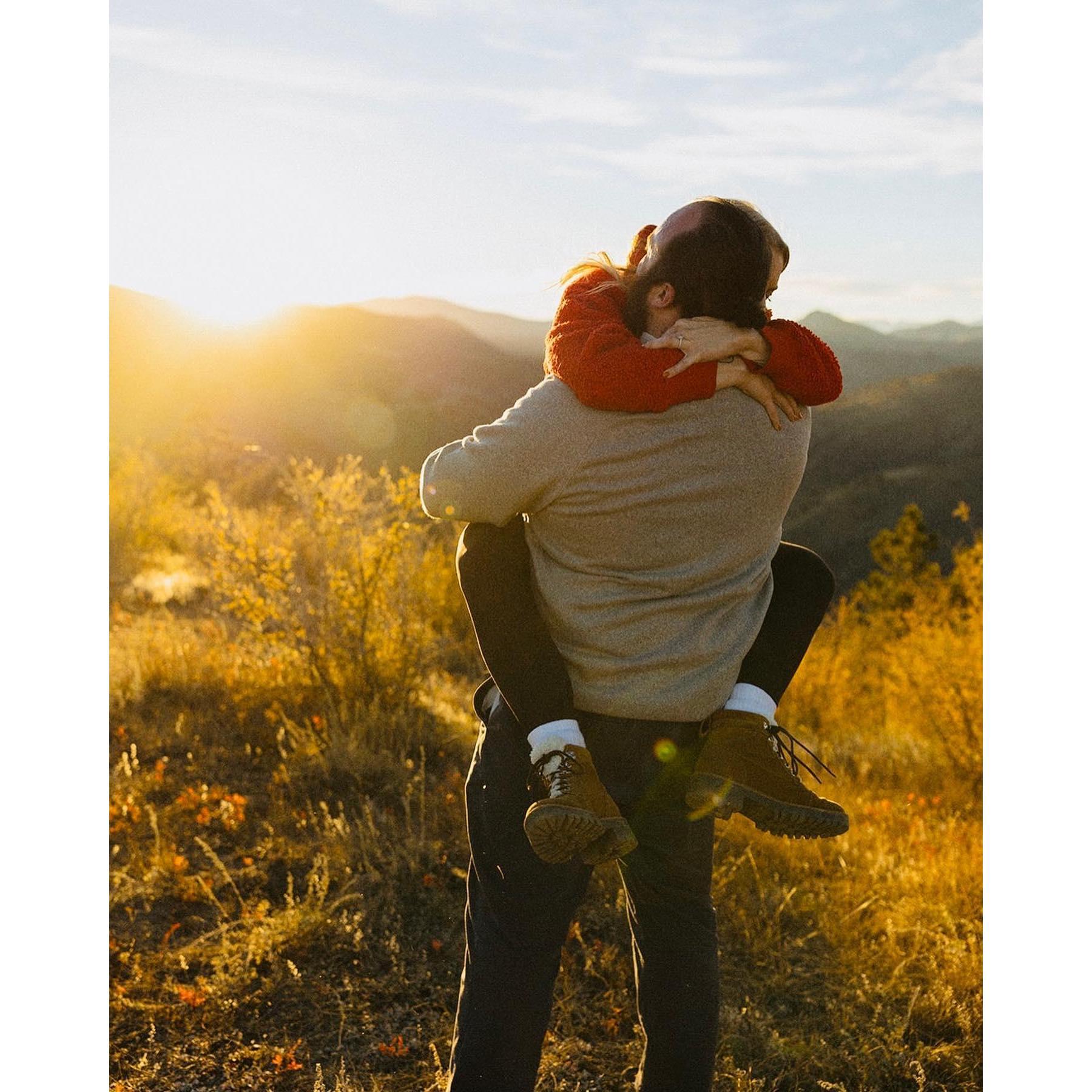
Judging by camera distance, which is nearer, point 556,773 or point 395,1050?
point 556,773

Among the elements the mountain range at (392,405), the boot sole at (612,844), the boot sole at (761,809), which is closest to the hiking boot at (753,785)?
the boot sole at (761,809)

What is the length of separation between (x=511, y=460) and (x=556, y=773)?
40 centimetres

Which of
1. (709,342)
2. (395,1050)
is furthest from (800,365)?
(395,1050)

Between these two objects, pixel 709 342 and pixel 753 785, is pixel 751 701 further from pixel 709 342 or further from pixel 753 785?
pixel 709 342

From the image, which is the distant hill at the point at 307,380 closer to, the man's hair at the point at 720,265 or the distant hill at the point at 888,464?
the distant hill at the point at 888,464

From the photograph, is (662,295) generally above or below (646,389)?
above

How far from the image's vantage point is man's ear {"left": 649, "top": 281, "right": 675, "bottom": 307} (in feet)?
4.11

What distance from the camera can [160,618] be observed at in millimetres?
6125

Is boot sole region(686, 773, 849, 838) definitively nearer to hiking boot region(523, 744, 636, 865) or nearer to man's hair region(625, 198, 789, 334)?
hiking boot region(523, 744, 636, 865)

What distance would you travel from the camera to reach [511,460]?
3.75 ft

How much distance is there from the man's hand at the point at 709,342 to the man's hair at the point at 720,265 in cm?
2
